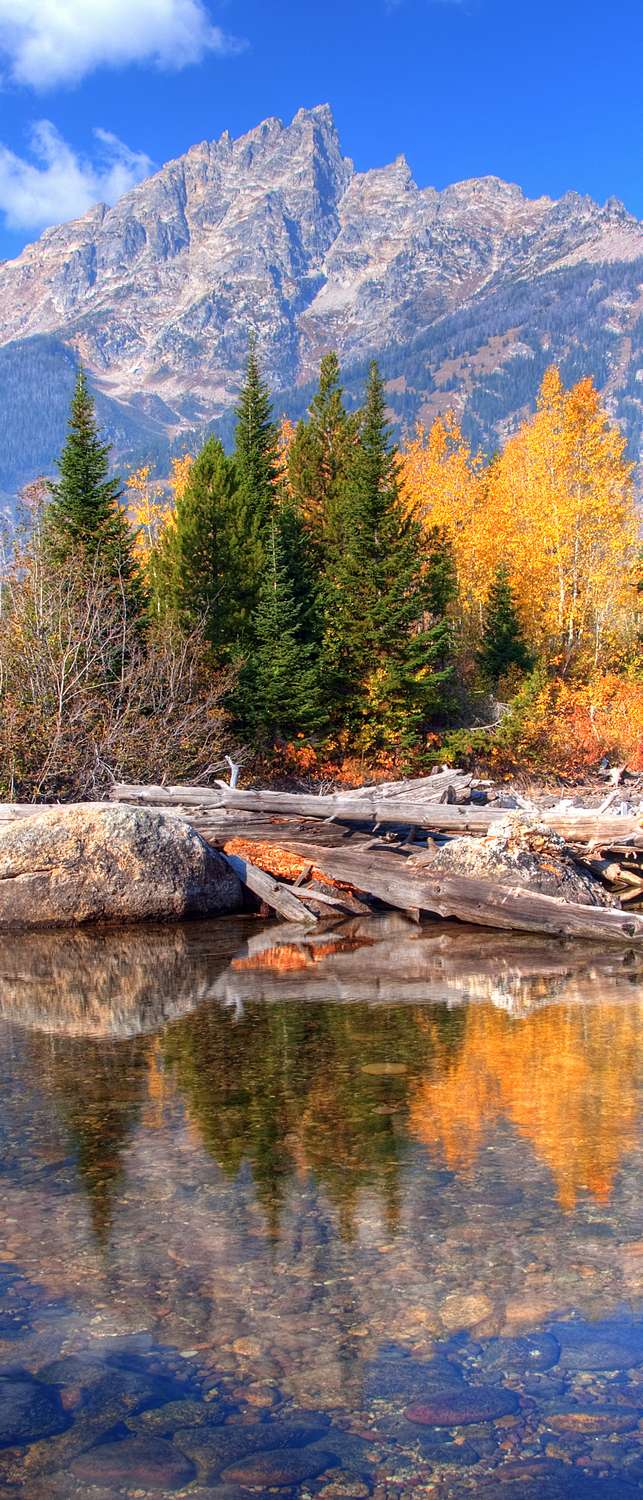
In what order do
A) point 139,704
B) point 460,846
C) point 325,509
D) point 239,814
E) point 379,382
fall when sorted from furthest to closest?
point 325,509 < point 379,382 < point 139,704 < point 239,814 < point 460,846

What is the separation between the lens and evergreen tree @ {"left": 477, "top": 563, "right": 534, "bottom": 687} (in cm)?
3656

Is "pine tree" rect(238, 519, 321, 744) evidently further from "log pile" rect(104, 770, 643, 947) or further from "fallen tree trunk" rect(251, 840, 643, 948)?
"fallen tree trunk" rect(251, 840, 643, 948)

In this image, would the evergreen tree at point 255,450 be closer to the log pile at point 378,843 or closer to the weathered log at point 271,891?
the log pile at point 378,843

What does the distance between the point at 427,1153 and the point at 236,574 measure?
25089 millimetres

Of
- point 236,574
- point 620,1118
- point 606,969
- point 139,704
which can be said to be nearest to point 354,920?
point 606,969

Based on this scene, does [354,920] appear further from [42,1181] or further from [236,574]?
[236,574]

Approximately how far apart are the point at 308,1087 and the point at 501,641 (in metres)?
30.0

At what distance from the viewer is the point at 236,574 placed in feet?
100

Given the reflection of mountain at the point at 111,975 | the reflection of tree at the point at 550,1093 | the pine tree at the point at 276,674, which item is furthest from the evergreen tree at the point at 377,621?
the reflection of tree at the point at 550,1093

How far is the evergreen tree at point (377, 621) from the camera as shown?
30.1 metres

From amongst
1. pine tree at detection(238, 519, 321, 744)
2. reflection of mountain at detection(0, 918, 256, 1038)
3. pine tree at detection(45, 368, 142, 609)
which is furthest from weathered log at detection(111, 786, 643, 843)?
pine tree at detection(238, 519, 321, 744)

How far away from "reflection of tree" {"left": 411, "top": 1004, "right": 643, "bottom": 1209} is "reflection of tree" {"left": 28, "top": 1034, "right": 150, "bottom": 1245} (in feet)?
6.34

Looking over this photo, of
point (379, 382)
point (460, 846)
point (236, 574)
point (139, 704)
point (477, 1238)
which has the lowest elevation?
Answer: point (477, 1238)

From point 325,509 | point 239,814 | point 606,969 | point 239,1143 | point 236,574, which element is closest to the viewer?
point 239,1143
